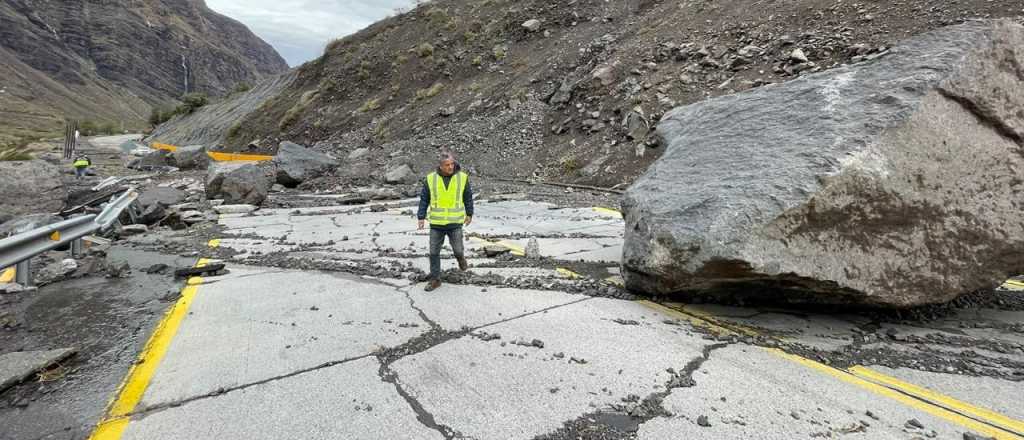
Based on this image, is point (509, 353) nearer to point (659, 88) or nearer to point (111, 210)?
point (111, 210)

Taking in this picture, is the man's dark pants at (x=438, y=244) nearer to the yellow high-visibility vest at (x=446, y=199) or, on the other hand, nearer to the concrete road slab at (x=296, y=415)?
the yellow high-visibility vest at (x=446, y=199)

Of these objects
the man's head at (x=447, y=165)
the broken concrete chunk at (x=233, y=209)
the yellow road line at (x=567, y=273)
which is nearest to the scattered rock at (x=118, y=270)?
the man's head at (x=447, y=165)

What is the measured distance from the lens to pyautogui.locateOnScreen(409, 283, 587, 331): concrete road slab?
419 centimetres

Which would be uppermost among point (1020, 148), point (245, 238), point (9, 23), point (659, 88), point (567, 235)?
point (9, 23)

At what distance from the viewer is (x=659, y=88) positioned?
15891 millimetres

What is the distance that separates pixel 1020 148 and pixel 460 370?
15.6 feet

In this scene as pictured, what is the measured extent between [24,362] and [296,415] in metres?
2.29

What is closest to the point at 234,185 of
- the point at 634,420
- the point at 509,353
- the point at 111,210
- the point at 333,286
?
the point at 111,210

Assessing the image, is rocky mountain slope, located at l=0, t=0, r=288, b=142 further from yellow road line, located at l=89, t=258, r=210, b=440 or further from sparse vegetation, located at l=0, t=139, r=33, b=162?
yellow road line, located at l=89, t=258, r=210, b=440

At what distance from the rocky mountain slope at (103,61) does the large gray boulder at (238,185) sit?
82697 mm

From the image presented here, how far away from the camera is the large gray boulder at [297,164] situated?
54.9 ft

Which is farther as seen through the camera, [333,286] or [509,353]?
[333,286]

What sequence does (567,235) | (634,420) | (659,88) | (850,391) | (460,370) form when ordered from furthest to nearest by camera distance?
(659,88) < (567,235) < (460,370) < (850,391) < (634,420)

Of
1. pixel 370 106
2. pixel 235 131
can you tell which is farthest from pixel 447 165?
pixel 235 131
